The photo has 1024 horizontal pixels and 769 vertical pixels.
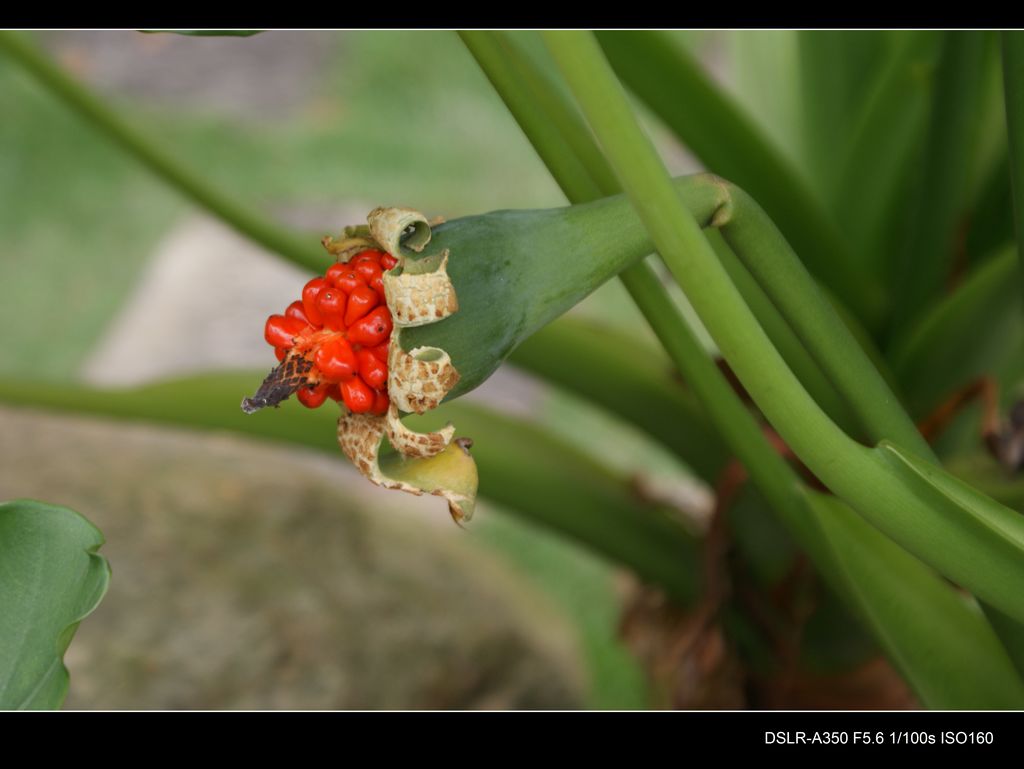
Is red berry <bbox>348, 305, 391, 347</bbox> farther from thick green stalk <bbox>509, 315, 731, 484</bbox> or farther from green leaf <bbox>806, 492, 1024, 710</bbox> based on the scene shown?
thick green stalk <bbox>509, 315, 731, 484</bbox>

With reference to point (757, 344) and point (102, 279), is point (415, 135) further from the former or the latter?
point (757, 344)

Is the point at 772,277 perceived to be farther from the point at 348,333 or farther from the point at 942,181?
the point at 942,181

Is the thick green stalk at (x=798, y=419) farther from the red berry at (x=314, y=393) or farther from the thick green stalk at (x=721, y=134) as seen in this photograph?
the thick green stalk at (x=721, y=134)

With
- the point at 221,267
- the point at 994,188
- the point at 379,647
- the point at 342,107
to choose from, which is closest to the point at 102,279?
the point at 221,267

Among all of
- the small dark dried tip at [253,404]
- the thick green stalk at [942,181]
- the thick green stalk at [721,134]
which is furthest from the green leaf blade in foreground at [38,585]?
the thick green stalk at [942,181]

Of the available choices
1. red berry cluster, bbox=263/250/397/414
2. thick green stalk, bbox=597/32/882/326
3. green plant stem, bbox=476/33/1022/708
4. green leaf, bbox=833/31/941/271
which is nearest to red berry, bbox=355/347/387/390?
red berry cluster, bbox=263/250/397/414
